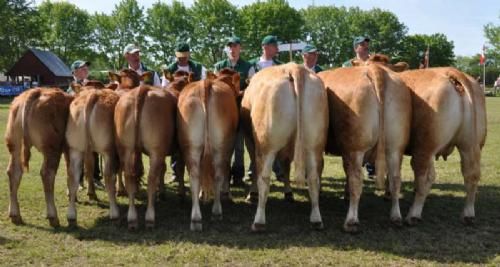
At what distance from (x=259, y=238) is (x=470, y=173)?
299 cm

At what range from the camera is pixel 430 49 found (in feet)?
299

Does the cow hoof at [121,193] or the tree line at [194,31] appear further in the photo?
the tree line at [194,31]

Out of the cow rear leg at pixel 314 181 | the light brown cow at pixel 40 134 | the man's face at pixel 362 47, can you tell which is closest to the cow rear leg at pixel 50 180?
the light brown cow at pixel 40 134

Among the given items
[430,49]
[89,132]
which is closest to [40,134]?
[89,132]

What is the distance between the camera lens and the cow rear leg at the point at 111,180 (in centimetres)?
696

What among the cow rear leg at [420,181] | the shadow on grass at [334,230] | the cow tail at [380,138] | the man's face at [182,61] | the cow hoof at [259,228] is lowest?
the shadow on grass at [334,230]

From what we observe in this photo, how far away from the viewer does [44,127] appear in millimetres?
6766

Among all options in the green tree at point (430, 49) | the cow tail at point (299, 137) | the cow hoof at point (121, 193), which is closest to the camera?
the cow tail at point (299, 137)

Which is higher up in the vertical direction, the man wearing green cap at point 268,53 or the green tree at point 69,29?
the green tree at point 69,29

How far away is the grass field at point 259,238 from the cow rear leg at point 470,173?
0.18 meters

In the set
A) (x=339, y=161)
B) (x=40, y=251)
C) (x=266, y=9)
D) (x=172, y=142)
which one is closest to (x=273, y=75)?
(x=172, y=142)

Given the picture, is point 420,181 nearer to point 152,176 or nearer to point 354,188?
point 354,188

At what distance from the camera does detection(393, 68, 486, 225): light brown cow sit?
263 inches

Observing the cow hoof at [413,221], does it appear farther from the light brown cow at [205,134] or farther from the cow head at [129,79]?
the cow head at [129,79]
